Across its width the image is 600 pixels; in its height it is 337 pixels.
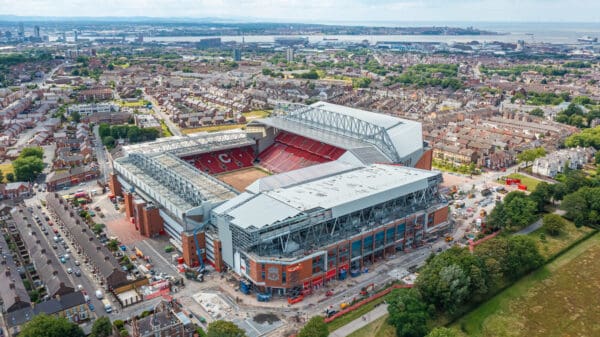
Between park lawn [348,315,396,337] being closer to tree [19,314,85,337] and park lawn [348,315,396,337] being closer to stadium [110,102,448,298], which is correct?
stadium [110,102,448,298]

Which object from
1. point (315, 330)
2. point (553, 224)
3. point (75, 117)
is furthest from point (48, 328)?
point (75, 117)

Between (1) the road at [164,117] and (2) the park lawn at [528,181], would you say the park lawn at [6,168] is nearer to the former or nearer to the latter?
(1) the road at [164,117]

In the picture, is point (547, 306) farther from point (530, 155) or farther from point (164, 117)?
point (164, 117)

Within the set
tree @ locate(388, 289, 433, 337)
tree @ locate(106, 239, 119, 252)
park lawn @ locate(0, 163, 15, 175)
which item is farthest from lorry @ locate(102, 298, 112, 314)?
park lawn @ locate(0, 163, 15, 175)

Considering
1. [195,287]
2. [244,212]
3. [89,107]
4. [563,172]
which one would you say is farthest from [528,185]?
[89,107]

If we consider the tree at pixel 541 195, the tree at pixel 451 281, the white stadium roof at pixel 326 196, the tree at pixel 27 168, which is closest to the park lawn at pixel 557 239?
the tree at pixel 541 195
